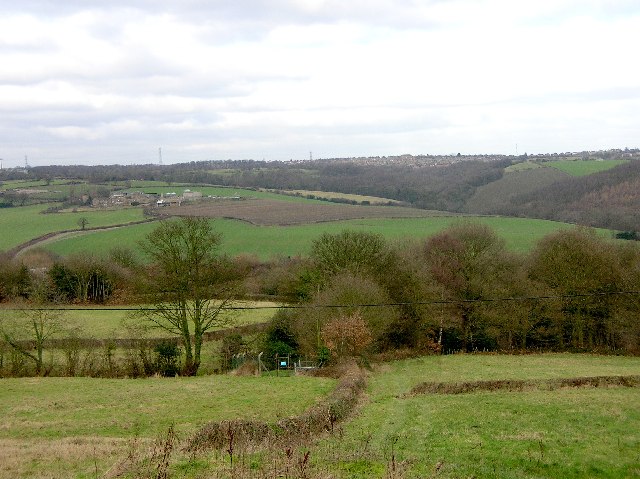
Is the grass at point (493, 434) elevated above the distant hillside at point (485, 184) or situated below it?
below

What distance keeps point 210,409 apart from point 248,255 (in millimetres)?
48219

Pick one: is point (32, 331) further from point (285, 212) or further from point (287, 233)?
point (285, 212)

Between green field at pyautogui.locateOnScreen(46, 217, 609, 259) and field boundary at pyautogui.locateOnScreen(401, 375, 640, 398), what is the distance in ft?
132

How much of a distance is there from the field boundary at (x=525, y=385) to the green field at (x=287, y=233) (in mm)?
40186

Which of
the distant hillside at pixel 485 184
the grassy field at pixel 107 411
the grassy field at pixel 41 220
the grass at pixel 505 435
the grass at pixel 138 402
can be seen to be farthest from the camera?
the distant hillside at pixel 485 184

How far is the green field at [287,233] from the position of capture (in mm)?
72188

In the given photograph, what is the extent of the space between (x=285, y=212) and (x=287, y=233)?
1708 cm

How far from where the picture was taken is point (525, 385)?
25.9m

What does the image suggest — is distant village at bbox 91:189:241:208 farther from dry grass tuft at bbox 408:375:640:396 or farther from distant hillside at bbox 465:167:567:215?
dry grass tuft at bbox 408:375:640:396

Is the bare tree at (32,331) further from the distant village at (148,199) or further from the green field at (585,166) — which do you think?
the green field at (585,166)

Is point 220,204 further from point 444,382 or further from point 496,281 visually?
point 444,382

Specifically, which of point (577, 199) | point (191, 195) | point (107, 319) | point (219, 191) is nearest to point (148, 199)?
point (191, 195)

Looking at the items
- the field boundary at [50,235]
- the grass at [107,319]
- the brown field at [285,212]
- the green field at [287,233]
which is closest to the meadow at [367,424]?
the grass at [107,319]

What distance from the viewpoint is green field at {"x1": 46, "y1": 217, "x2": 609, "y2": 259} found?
72.2 metres
